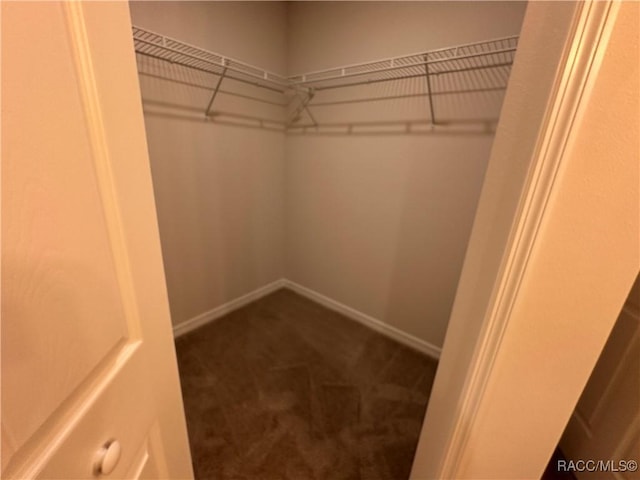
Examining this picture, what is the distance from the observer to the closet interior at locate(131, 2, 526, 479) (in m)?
1.41

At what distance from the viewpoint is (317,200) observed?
2291mm

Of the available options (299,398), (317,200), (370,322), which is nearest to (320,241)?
(317,200)

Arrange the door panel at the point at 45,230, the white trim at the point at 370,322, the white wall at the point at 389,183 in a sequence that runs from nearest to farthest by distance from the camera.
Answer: the door panel at the point at 45,230 → the white wall at the point at 389,183 → the white trim at the point at 370,322

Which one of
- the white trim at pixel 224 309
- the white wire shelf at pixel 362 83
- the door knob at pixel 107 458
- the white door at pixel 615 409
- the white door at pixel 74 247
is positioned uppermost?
the white wire shelf at pixel 362 83

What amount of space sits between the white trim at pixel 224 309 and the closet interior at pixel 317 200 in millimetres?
16

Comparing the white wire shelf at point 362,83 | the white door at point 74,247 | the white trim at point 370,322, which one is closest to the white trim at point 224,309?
the white trim at point 370,322

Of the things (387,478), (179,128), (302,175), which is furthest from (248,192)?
(387,478)

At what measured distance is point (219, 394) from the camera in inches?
61.4

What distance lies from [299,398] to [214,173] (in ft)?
5.05

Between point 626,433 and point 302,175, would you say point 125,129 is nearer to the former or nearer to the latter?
point 626,433

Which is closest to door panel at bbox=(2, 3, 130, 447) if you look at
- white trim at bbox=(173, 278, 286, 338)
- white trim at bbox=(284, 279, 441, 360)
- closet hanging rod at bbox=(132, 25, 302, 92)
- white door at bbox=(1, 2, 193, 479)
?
white door at bbox=(1, 2, 193, 479)

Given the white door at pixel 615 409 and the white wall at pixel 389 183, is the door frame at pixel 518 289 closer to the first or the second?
the white door at pixel 615 409

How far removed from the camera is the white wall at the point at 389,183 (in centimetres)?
156

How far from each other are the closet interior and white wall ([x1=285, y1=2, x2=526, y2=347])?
0.01 meters
